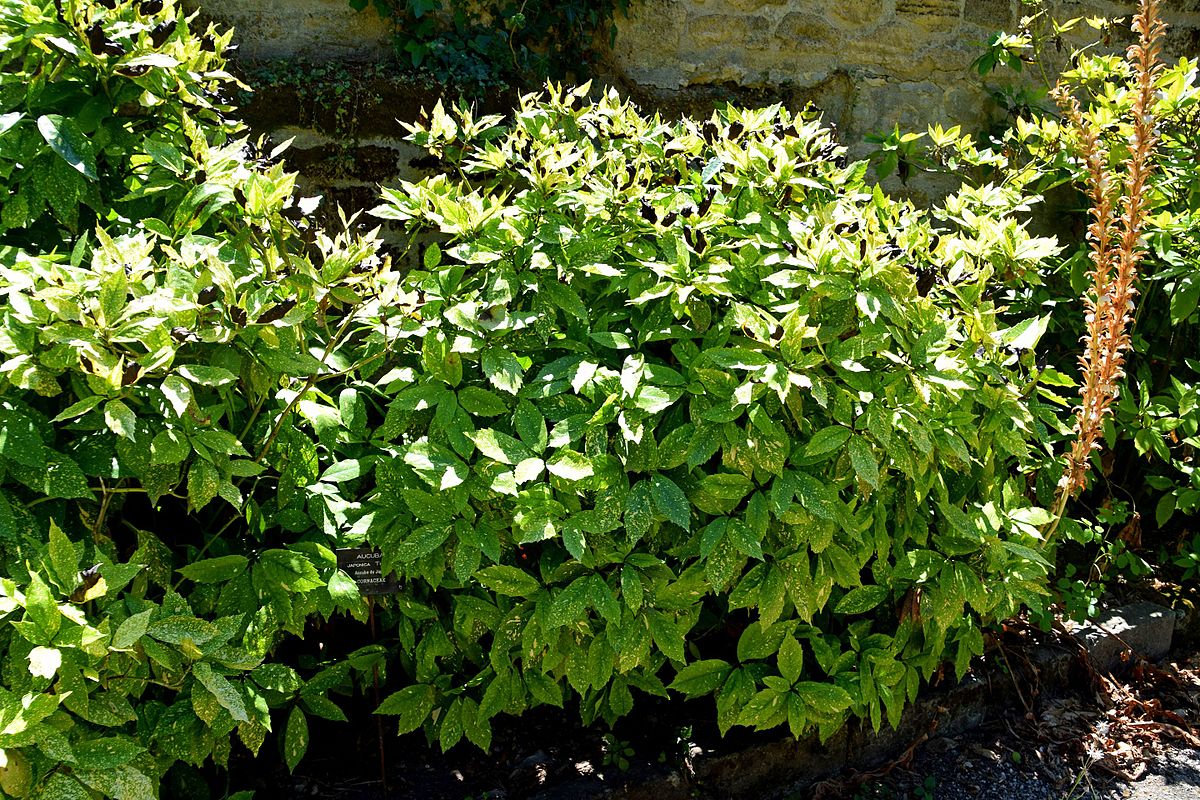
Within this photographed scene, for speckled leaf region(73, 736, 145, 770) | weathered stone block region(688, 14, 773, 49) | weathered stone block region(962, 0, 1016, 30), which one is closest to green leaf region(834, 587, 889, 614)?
speckled leaf region(73, 736, 145, 770)

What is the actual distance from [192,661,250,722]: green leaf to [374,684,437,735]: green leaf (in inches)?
22.1

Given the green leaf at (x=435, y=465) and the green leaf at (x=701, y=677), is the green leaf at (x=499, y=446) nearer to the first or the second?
the green leaf at (x=435, y=465)

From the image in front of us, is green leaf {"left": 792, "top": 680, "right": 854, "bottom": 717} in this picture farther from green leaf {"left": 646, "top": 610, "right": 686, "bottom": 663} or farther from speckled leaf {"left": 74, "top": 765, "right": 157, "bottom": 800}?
speckled leaf {"left": 74, "top": 765, "right": 157, "bottom": 800}

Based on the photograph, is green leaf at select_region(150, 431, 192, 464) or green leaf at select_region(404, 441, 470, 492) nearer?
green leaf at select_region(150, 431, 192, 464)

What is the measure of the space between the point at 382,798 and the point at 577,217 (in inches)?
54.9

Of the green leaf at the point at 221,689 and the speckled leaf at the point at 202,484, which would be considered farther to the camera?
the speckled leaf at the point at 202,484

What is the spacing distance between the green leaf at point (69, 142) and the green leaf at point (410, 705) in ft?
4.03

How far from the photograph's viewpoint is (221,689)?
5.74 ft

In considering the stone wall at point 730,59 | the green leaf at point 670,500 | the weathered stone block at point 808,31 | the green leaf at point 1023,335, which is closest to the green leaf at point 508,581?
the green leaf at point 670,500

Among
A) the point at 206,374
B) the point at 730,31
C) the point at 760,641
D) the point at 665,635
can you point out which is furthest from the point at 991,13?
the point at 206,374

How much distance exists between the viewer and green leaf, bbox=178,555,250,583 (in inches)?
78.5

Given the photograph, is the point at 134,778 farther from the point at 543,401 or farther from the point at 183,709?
the point at 543,401

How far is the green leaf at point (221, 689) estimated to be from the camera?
1.73 m

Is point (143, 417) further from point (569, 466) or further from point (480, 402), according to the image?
point (569, 466)
